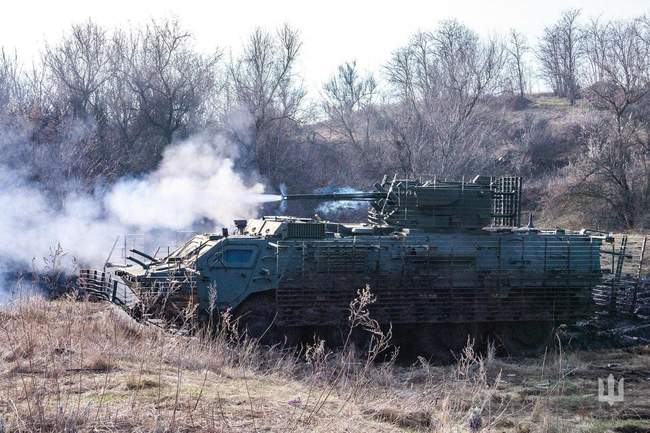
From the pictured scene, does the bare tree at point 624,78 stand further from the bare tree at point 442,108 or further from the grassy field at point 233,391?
the grassy field at point 233,391

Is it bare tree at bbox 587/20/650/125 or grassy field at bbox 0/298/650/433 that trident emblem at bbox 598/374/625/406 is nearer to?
grassy field at bbox 0/298/650/433

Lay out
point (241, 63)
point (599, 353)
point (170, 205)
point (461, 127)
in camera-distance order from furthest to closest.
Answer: point (241, 63) < point (461, 127) < point (170, 205) < point (599, 353)

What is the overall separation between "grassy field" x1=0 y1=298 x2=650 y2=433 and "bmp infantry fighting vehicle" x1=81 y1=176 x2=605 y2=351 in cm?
161

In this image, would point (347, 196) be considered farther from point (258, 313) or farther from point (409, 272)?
point (258, 313)

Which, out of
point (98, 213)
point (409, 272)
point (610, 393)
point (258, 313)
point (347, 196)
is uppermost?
point (347, 196)

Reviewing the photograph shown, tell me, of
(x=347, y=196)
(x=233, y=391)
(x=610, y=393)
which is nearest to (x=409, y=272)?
(x=347, y=196)

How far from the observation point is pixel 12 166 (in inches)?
866

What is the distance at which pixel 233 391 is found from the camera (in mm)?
8172

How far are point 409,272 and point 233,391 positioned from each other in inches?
255

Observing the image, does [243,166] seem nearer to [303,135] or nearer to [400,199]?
[303,135]

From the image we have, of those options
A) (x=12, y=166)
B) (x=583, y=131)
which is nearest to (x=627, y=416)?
(x=12, y=166)

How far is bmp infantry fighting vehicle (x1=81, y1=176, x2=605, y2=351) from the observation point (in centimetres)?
1384

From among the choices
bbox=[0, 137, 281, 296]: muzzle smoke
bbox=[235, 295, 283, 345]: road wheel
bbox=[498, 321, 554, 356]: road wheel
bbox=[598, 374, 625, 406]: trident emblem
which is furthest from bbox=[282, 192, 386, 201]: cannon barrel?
bbox=[598, 374, 625, 406]: trident emblem

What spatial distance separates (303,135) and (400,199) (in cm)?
2835
